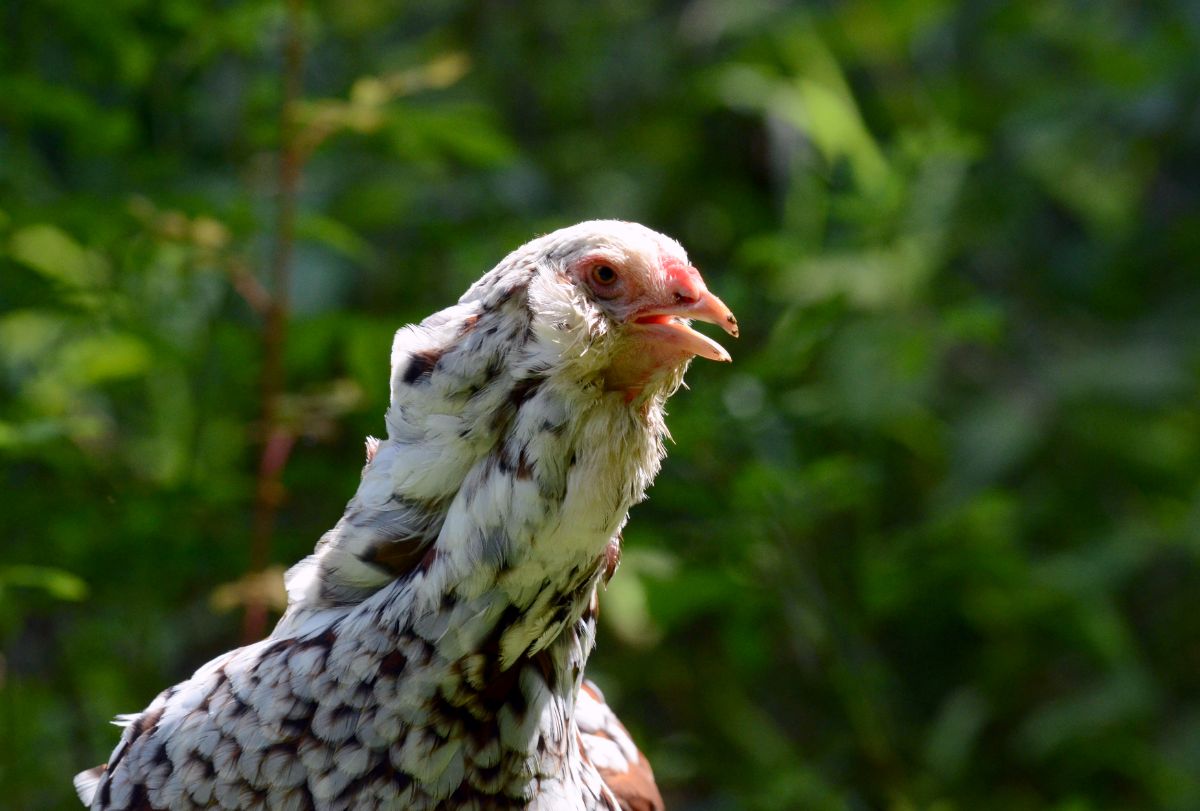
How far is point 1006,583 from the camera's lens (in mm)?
3271

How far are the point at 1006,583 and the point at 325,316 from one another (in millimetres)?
1731

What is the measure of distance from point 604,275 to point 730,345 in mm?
2161

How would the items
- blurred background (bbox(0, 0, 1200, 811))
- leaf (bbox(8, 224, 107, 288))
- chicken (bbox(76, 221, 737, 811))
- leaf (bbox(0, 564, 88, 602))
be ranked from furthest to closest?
1. blurred background (bbox(0, 0, 1200, 811))
2. leaf (bbox(8, 224, 107, 288))
3. leaf (bbox(0, 564, 88, 602))
4. chicken (bbox(76, 221, 737, 811))

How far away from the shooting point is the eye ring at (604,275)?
4.46 feet

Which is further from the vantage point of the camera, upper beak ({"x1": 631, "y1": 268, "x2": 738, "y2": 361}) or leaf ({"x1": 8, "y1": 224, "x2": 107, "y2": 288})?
leaf ({"x1": 8, "y1": 224, "x2": 107, "y2": 288})

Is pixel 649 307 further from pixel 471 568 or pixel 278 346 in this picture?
pixel 278 346

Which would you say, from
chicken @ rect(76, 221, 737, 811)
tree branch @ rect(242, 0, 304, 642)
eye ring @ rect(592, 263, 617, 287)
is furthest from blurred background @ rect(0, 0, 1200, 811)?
eye ring @ rect(592, 263, 617, 287)

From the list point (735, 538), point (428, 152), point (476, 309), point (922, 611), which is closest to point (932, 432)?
point (922, 611)

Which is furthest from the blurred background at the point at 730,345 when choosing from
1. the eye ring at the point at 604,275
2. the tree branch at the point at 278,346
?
the eye ring at the point at 604,275

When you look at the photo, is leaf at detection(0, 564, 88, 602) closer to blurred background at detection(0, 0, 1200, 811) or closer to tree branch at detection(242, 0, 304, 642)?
blurred background at detection(0, 0, 1200, 811)

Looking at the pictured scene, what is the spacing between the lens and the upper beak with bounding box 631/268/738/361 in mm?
1355

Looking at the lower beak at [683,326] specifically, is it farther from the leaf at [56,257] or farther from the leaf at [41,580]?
the leaf at [56,257]

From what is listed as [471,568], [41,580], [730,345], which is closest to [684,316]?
[471,568]

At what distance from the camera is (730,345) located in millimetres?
3502
